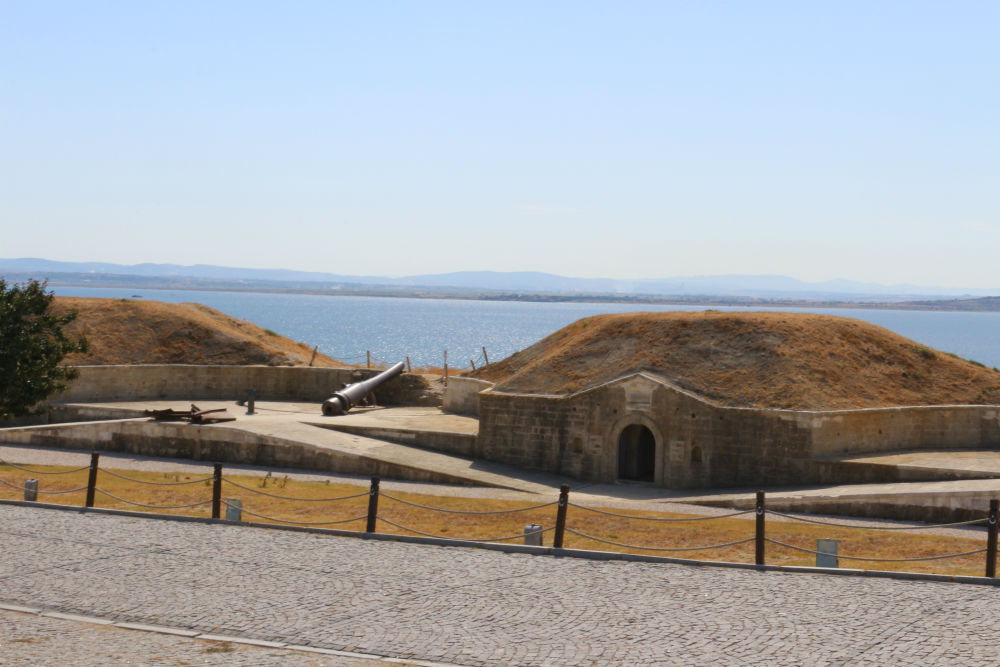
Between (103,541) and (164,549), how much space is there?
1.13 metres

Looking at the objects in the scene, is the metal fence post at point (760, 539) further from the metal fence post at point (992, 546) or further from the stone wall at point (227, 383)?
the stone wall at point (227, 383)

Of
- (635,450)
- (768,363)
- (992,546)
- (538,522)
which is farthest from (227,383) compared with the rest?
(992,546)

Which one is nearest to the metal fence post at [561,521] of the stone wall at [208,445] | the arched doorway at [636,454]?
the stone wall at [208,445]

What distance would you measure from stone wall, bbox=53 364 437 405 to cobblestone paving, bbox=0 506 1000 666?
18.6 meters

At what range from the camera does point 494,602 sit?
11.3 metres

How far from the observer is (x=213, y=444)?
27.4m

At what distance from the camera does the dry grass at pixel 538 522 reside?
623 inches

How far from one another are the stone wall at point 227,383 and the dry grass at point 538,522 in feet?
29.1

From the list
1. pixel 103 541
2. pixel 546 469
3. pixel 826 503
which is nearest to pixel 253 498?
pixel 103 541

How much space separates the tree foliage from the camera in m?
25.2

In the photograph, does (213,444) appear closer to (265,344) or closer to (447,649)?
(265,344)

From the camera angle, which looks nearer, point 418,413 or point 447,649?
point 447,649

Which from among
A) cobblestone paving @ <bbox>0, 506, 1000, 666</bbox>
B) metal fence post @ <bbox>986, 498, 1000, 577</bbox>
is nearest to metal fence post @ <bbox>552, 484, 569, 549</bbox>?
cobblestone paving @ <bbox>0, 506, 1000, 666</bbox>

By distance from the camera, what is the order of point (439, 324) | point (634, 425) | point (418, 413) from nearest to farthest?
point (634, 425) → point (418, 413) → point (439, 324)
